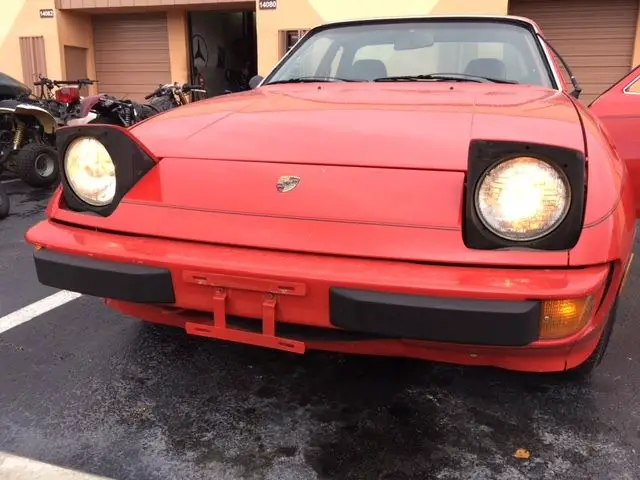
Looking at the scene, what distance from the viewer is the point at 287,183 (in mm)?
1701

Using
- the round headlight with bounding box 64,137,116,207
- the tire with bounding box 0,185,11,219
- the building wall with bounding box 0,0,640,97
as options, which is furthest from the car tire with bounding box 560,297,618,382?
the building wall with bounding box 0,0,640,97

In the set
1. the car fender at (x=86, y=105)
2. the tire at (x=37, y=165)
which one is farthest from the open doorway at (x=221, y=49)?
the tire at (x=37, y=165)

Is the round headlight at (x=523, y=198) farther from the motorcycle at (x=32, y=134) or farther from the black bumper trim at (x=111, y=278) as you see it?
the motorcycle at (x=32, y=134)

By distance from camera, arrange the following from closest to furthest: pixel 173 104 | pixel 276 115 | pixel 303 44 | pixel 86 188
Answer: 1. pixel 86 188
2. pixel 276 115
3. pixel 303 44
4. pixel 173 104

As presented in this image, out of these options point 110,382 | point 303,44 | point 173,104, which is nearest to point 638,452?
point 110,382

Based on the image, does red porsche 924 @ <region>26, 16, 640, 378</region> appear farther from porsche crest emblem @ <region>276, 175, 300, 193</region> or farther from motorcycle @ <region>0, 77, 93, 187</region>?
motorcycle @ <region>0, 77, 93, 187</region>

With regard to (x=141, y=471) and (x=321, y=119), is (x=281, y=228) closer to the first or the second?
(x=321, y=119)

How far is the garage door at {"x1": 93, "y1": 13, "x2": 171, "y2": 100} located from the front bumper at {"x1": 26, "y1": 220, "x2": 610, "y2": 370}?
13167mm

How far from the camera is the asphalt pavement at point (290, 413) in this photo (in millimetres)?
1726

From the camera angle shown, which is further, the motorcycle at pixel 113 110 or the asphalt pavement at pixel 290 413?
the motorcycle at pixel 113 110

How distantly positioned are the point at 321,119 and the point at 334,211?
1.53 ft

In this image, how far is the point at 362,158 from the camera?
1.71m

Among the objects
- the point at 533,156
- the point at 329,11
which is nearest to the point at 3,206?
the point at 533,156

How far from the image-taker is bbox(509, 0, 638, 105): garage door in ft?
35.4
